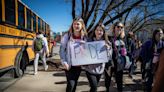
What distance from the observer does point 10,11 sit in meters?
8.73

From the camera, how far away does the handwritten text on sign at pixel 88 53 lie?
4703 mm

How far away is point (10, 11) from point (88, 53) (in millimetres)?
4434

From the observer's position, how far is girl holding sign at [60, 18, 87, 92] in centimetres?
455

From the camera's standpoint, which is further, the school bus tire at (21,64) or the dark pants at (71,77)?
the school bus tire at (21,64)

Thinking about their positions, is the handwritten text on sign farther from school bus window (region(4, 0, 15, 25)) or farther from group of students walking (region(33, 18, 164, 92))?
school bus window (region(4, 0, 15, 25))

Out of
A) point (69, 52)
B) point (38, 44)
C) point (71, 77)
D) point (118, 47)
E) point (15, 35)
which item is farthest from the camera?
point (38, 44)

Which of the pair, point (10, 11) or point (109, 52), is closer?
point (109, 52)

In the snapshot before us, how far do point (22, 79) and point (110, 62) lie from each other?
14.8 ft

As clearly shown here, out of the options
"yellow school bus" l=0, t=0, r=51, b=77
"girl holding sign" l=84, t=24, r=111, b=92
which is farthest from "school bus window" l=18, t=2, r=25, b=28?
"girl holding sign" l=84, t=24, r=111, b=92

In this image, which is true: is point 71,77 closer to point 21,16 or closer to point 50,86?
point 50,86

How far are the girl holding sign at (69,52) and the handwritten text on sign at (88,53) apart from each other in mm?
69

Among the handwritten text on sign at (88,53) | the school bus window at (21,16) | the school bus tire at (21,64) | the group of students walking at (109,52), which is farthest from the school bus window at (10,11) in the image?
the handwritten text on sign at (88,53)

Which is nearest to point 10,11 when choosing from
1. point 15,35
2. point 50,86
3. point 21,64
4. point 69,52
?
point 15,35

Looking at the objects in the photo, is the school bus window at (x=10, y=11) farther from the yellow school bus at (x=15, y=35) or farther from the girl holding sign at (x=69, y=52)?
the girl holding sign at (x=69, y=52)
